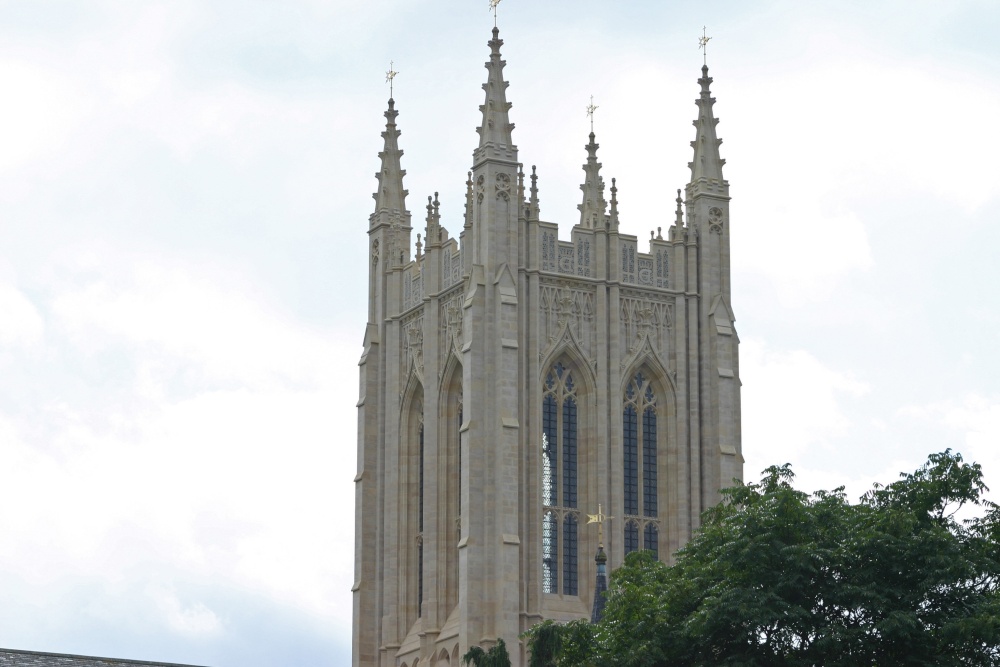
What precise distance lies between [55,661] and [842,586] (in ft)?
54.6

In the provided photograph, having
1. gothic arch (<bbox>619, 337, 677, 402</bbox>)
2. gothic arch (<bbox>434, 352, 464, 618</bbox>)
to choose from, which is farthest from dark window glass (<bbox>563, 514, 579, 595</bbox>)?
gothic arch (<bbox>619, 337, 677, 402</bbox>)

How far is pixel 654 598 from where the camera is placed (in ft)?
199

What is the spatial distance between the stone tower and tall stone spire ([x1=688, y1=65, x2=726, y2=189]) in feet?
0.23

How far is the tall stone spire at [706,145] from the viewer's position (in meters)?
93.9

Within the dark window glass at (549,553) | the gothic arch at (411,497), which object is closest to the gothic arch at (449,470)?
the gothic arch at (411,497)

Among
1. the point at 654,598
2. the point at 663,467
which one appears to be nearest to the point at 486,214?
the point at 663,467

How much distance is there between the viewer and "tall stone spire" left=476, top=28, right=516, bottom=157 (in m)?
89.6

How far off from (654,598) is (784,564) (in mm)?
4067

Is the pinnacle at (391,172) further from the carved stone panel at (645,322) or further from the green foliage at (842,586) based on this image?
the green foliage at (842,586)

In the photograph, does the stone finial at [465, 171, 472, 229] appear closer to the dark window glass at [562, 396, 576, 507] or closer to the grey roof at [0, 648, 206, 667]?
the dark window glass at [562, 396, 576, 507]

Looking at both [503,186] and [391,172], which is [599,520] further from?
[391,172]

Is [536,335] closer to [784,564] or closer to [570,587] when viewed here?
[570,587]

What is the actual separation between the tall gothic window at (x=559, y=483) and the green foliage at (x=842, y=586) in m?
27.4

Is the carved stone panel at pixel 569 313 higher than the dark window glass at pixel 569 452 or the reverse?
higher
